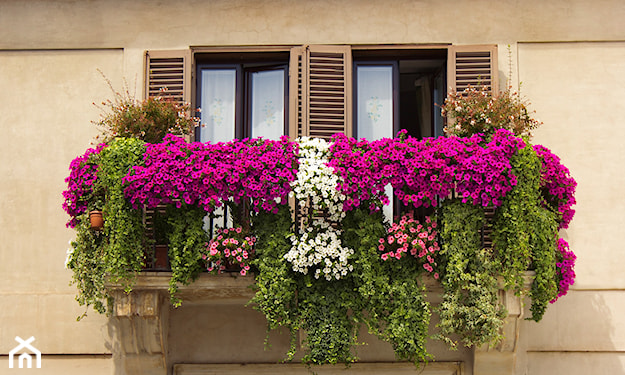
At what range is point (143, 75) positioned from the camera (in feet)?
32.5

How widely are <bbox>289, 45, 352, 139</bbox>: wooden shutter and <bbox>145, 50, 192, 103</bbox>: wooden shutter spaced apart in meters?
1.08

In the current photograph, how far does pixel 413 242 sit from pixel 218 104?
2854 millimetres

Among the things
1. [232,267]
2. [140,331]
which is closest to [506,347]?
[232,267]

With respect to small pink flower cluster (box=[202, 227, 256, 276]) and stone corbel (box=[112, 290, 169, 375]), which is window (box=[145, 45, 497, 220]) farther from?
stone corbel (box=[112, 290, 169, 375])

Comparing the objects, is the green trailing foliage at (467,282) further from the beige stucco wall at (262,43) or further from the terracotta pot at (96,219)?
the terracotta pot at (96,219)

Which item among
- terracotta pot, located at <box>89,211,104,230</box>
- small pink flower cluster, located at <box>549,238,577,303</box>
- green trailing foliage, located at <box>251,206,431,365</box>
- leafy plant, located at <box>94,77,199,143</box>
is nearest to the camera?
green trailing foliage, located at <box>251,206,431,365</box>

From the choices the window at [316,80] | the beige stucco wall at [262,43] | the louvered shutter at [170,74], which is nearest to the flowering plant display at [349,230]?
the beige stucco wall at [262,43]

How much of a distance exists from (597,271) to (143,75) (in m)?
4.98

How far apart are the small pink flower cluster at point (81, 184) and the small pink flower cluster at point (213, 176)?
1.72 feet

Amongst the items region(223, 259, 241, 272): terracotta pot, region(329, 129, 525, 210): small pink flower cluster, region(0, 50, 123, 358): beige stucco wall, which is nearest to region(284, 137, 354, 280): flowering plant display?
region(329, 129, 525, 210): small pink flower cluster

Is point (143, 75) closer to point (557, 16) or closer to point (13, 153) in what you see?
point (13, 153)

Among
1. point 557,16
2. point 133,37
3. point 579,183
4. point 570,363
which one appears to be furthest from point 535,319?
point 133,37

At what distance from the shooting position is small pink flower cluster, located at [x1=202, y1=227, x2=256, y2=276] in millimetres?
8547

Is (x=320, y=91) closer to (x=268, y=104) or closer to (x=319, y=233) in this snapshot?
(x=268, y=104)
